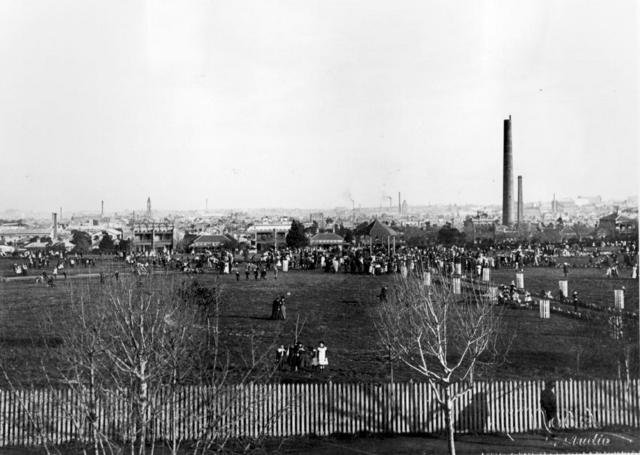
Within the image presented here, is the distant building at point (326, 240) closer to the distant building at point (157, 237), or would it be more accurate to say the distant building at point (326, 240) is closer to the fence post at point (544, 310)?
the distant building at point (157, 237)

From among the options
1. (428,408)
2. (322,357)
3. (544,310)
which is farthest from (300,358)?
(544,310)

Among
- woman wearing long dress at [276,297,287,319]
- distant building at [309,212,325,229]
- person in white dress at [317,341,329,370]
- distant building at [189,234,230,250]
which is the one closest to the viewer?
person in white dress at [317,341,329,370]

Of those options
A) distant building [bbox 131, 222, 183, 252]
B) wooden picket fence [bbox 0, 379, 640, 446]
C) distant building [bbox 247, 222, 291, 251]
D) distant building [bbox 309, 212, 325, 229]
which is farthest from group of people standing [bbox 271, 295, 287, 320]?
distant building [bbox 131, 222, 183, 252]

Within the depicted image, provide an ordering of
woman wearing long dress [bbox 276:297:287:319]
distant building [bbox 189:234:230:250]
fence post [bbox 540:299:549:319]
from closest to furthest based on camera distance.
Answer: fence post [bbox 540:299:549:319] → woman wearing long dress [bbox 276:297:287:319] → distant building [bbox 189:234:230:250]

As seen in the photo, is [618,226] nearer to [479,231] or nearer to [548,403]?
[479,231]

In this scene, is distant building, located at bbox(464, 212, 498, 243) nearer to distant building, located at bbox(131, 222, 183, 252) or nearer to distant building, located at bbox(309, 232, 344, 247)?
distant building, located at bbox(309, 232, 344, 247)

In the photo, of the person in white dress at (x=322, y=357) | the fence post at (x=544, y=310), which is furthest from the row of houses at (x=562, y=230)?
the person in white dress at (x=322, y=357)
